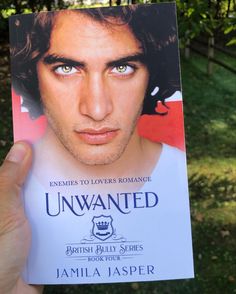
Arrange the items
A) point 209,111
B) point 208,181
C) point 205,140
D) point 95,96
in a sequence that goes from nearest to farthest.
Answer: point 95,96, point 208,181, point 205,140, point 209,111

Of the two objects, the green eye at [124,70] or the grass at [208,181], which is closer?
the green eye at [124,70]

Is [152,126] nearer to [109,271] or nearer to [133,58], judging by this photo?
[133,58]

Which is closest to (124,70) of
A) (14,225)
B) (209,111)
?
(14,225)

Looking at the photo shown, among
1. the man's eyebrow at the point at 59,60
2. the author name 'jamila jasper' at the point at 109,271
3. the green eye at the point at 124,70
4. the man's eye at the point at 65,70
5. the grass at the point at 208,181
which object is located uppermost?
the man's eyebrow at the point at 59,60

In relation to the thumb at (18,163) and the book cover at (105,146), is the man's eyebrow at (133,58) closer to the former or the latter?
the book cover at (105,146)

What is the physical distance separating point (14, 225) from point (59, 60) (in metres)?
0.43

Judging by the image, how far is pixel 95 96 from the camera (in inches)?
46.9

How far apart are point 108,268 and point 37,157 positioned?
1.08ft

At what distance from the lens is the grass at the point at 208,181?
8.57 feet

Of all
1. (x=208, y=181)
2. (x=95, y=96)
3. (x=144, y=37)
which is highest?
(x=144, y=37)

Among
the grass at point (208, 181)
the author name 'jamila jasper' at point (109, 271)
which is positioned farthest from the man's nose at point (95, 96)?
the grass at point (208, 181)

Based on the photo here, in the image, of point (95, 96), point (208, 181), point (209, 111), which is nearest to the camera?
point (95, 96)

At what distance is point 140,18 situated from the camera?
1196mm

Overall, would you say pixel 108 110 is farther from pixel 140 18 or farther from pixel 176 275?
pixel 176 275
